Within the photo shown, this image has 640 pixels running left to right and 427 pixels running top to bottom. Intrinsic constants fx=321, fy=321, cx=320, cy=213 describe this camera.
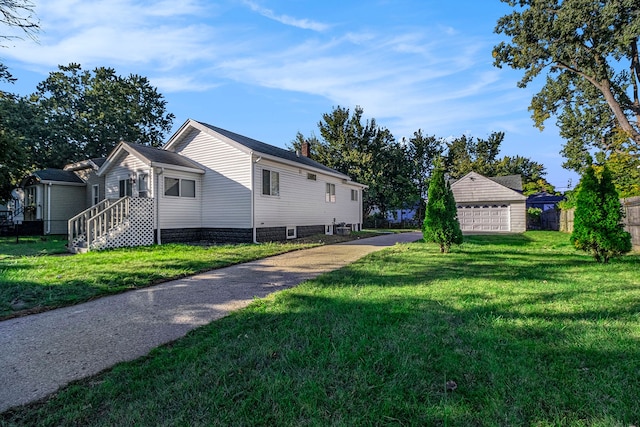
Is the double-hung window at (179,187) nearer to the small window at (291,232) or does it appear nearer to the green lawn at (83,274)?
the green lawn at (83,274)

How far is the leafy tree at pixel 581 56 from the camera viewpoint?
14.3 metres

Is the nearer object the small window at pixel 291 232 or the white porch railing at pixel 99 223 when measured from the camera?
the white porch railing at pixel 99 223

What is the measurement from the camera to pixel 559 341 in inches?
118

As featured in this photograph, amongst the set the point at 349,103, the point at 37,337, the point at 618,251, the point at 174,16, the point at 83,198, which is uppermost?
the point at 349,103

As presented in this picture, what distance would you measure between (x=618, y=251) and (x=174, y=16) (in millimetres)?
12114

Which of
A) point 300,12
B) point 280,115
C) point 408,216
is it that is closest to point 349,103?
point 280,115

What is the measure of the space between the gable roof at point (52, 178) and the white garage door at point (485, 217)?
84.0ft

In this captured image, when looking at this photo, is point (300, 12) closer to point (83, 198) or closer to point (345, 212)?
point (345, 212)

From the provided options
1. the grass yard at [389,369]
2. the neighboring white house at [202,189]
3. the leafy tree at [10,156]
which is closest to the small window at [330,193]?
the neighboring white house at [202,189]

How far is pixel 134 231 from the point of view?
11.9 metres

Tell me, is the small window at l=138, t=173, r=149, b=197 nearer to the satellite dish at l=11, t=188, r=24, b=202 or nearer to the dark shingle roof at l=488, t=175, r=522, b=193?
the satellite dish at l=11, t=188, r=24, b=202

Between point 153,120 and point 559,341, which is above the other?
point 153,120

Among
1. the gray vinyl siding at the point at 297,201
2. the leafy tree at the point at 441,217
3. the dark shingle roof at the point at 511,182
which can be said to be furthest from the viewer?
the dark shingle roof at the point at 511,182

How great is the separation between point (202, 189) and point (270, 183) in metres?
3.08
